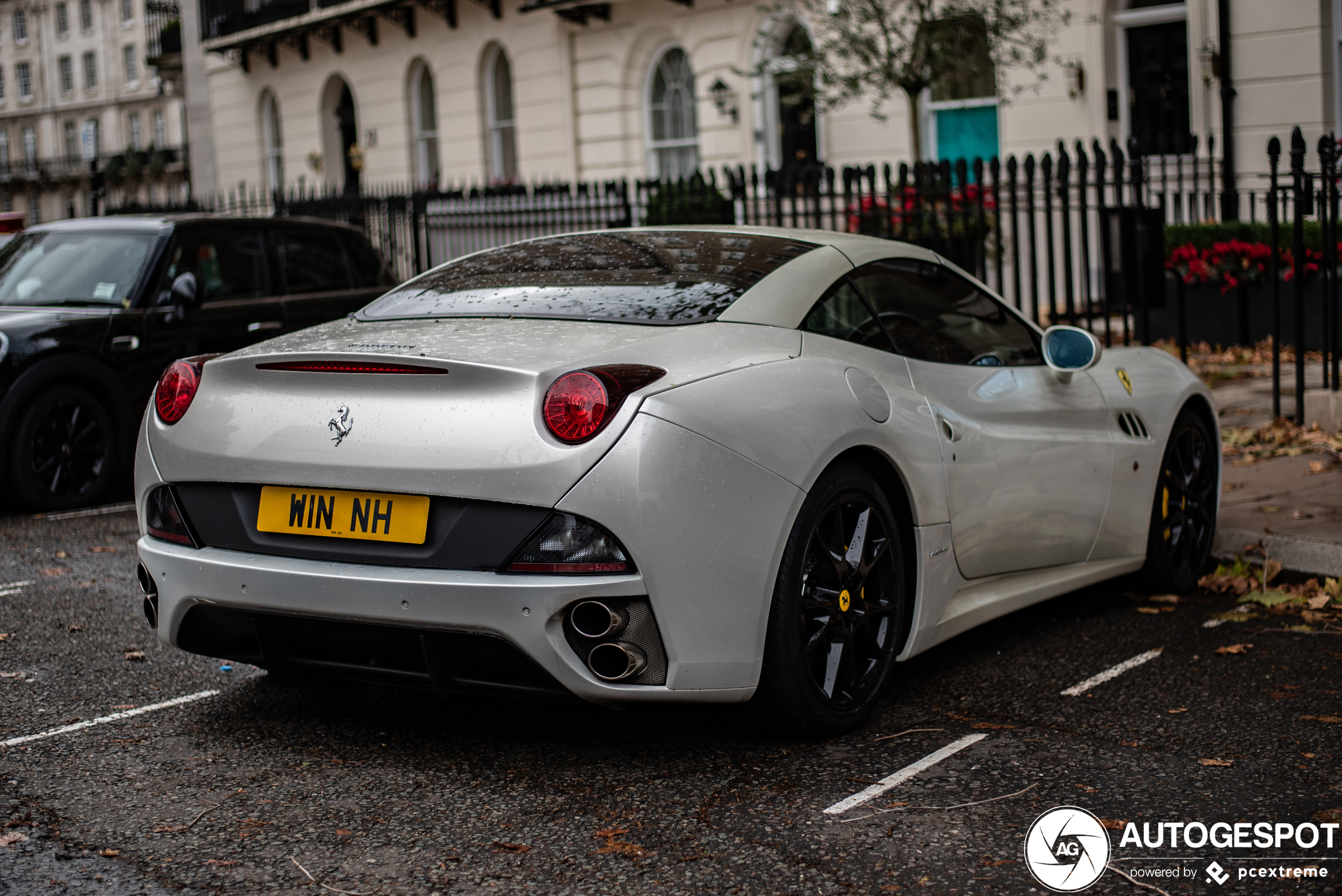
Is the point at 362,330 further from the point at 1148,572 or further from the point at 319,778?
the point at 1148,572

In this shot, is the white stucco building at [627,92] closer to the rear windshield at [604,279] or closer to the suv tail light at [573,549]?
the rear windshield at [604,279]

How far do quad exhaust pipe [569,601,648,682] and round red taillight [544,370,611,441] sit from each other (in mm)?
397

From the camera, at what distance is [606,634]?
3377mm

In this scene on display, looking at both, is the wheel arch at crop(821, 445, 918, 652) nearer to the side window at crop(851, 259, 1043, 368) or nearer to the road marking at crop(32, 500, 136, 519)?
the side window at crop(851, 259, 1043, 368)

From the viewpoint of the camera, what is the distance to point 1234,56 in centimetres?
1496

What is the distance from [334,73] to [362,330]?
91.5 feet

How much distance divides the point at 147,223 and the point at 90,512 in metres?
1.84

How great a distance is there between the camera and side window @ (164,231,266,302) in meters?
8.56

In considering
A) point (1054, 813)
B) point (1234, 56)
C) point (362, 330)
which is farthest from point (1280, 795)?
point (1234, 56)

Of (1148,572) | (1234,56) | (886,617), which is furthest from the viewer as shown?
(1234,56)

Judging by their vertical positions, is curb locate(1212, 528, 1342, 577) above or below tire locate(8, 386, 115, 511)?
below

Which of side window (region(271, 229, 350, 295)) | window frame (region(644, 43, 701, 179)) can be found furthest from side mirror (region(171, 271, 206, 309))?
window frame (region(644, 43, 701, 179))

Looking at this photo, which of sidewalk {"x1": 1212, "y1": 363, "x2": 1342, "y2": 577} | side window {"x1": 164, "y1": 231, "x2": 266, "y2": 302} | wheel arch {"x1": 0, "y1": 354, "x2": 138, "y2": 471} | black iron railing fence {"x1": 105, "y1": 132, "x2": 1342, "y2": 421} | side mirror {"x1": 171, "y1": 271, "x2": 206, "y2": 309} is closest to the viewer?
sidewalk {"x1": 1212, "y1": 363, "x2": 1342, "y2": 577}

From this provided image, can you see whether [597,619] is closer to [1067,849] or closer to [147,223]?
[1067,849]
